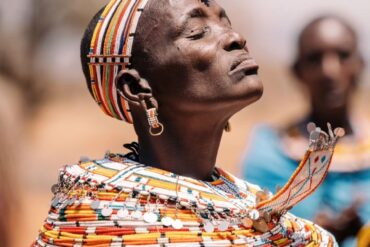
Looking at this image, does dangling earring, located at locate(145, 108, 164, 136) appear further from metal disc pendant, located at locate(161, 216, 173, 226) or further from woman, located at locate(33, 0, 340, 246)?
metal disc pendant, located at locate(161, 216, 173, 226)

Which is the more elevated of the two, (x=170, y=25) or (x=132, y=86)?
(x=170, y=25)

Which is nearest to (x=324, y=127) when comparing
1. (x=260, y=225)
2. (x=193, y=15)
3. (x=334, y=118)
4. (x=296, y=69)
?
Result: (x=334, y=118)

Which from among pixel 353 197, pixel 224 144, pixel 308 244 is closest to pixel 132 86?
Answer: pixel 308 244

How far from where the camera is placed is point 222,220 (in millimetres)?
2869

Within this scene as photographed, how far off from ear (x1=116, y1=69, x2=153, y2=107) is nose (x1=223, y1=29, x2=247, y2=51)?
0.29 m

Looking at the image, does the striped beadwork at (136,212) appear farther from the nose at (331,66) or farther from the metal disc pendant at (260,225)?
the nose at (331,66)

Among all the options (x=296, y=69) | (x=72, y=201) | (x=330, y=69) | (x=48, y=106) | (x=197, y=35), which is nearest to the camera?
(x=72, y=201)

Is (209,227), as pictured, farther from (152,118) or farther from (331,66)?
(331,66)

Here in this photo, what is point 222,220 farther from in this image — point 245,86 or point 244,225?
point 245,86

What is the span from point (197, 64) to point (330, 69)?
343cm

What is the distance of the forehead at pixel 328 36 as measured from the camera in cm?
636

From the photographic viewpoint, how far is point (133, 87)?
10.1 feet

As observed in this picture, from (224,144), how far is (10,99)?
337 centimetres

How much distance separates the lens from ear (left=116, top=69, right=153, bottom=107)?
10.1ft
